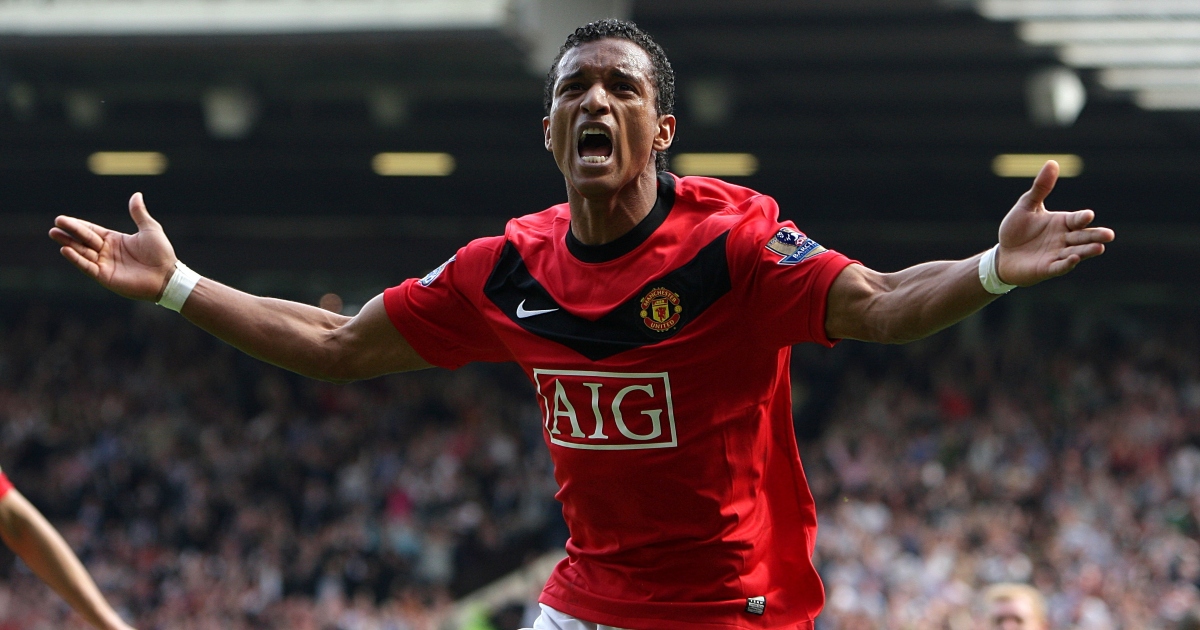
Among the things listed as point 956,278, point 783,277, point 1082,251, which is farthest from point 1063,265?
point 783,277

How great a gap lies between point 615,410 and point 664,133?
0.85 metres

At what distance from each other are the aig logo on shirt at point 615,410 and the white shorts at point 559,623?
0.47 meters

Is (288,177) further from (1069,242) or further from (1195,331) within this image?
(1069,242)

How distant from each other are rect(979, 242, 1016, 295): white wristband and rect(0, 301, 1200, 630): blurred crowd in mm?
8934

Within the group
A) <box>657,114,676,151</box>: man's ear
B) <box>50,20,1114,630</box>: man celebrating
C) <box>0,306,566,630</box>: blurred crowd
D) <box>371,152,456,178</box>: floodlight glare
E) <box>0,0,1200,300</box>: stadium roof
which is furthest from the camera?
<box>371,152,456,178</box>: floodlight glare

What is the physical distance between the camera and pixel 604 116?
3.66m

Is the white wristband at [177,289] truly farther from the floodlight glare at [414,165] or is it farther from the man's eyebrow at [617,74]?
the floodlight glare at [414,165]

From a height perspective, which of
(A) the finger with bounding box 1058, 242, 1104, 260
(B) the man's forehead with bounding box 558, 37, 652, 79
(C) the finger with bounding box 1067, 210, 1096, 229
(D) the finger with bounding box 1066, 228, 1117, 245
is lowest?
(A) the finger with bounding box 1058, 242, 1104, 260

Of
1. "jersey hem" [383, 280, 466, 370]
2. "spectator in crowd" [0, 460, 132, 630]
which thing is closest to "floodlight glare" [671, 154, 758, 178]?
"spectator in crowd" [0, 460, 132, 630]

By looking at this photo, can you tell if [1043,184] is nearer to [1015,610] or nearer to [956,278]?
[956,278]

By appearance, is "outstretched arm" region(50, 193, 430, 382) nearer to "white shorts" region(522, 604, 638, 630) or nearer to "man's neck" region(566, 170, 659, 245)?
"man's neck" region(566, 170, 659, 245)

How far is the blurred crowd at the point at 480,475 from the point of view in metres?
13.4

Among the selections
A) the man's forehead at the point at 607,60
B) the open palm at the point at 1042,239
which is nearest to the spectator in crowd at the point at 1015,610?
the open palm at the point at 1042,239

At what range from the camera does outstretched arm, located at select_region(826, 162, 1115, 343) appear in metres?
3.01
